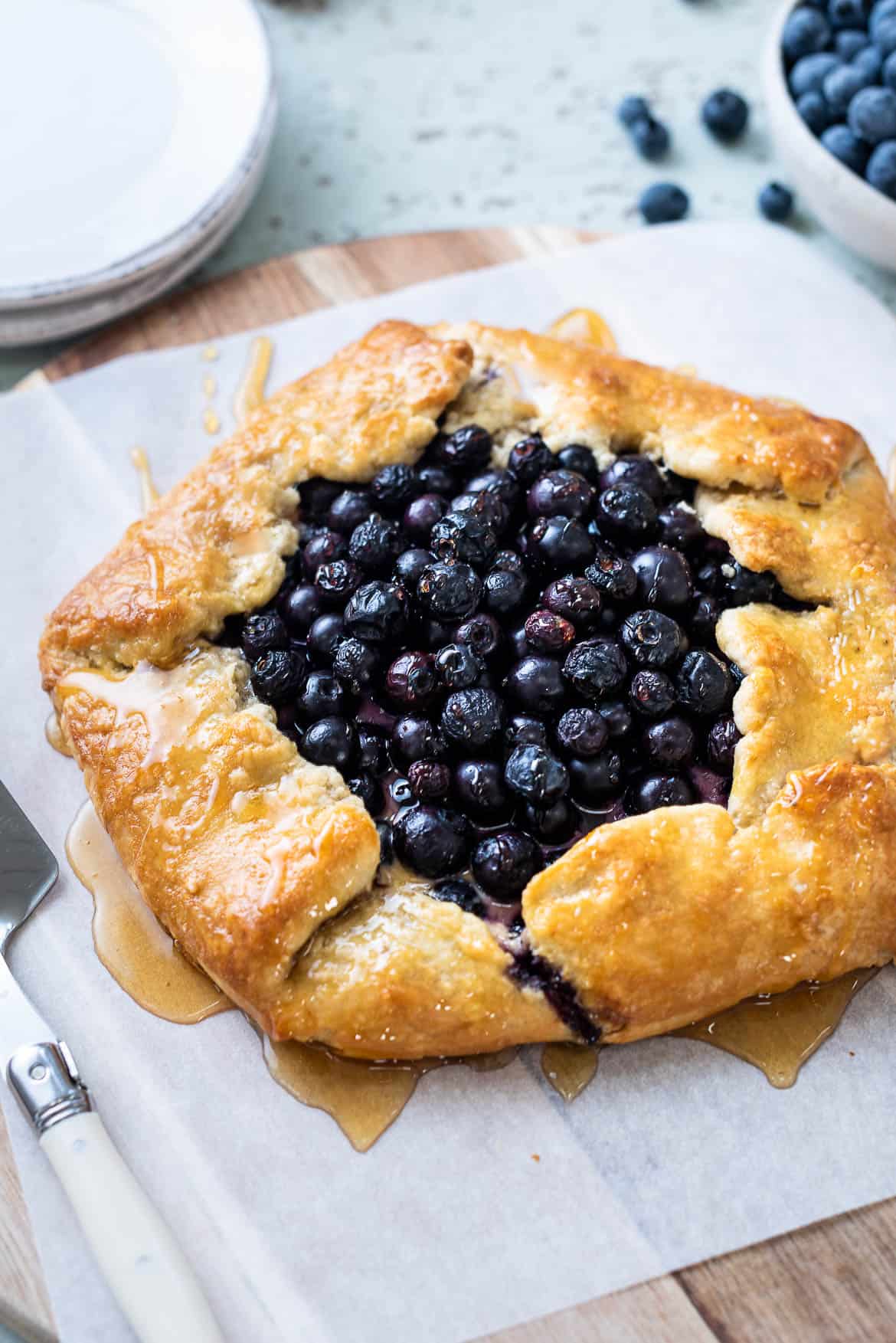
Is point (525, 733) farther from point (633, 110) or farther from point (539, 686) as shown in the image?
point (633, 110)

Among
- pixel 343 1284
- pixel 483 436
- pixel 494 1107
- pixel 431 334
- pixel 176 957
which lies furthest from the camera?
pixel 431 334

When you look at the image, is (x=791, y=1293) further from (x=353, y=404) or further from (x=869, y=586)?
(x=353, y=404)

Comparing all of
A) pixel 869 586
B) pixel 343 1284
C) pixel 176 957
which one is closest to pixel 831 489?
pixel 869 586

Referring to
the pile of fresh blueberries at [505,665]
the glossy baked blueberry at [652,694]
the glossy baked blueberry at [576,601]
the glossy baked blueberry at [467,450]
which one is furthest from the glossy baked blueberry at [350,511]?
the glossy baked blueberry at [652,694]

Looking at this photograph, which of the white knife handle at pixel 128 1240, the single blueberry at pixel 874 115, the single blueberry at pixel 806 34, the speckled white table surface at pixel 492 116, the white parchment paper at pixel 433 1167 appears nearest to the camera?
the white knife handle at pixel 128 1240

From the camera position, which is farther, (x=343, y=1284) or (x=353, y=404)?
(x=353, y=404)

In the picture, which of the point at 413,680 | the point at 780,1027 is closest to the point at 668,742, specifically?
the point at 413,680

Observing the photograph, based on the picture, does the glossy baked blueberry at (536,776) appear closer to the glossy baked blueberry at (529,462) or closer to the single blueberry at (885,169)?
the glossy baked blueberry at (529,462)

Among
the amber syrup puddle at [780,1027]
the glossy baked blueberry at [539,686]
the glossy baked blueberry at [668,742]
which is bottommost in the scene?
the amber syrup puddle at [780,1027]
